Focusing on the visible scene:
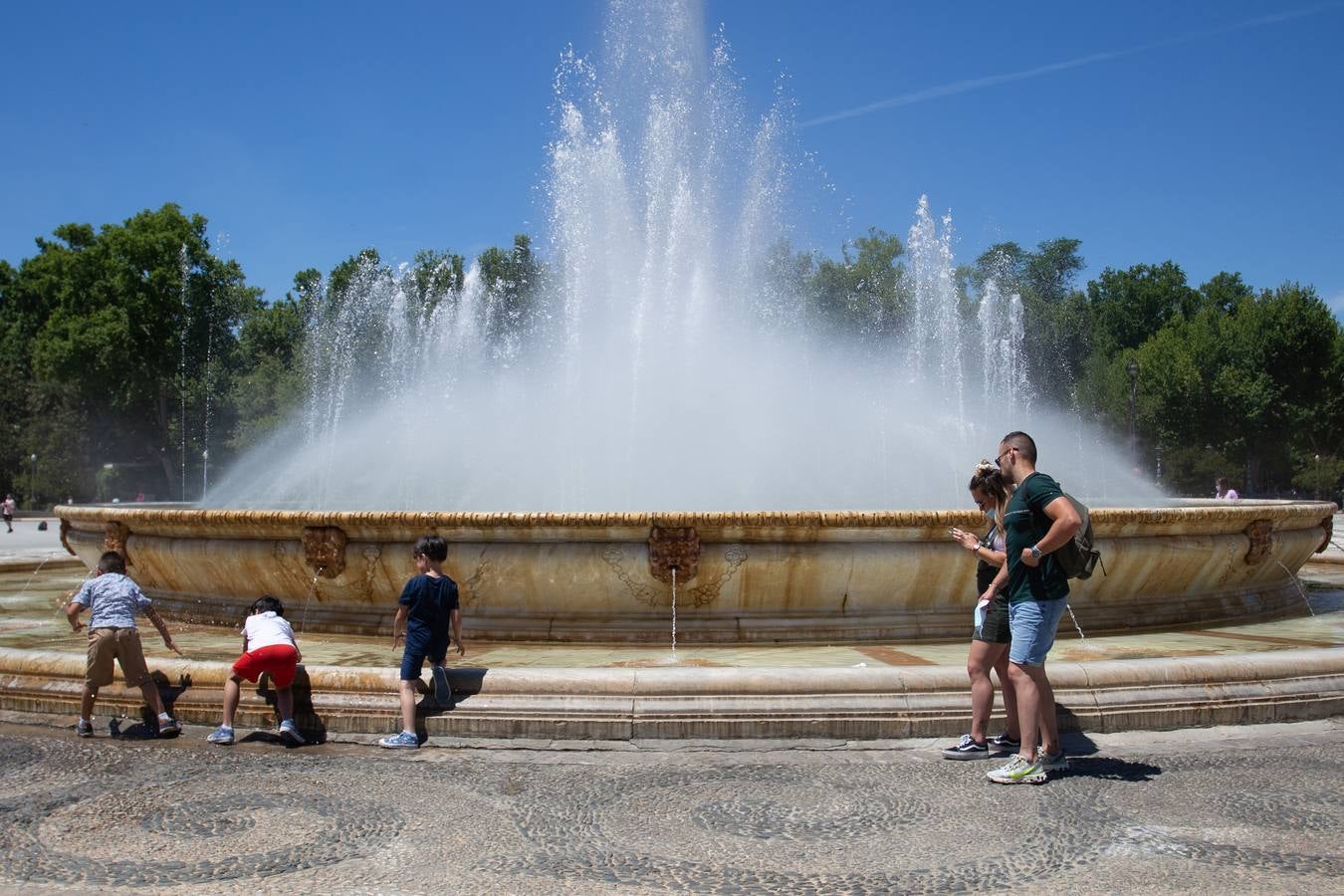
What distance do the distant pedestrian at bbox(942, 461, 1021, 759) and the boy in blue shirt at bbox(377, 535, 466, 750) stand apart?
2.42 meters

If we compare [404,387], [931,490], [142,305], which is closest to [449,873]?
[931,490]

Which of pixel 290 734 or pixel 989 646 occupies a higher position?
pixel 989 646

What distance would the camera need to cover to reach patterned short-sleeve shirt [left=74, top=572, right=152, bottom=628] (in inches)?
217

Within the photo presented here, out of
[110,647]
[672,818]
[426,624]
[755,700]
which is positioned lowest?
[672,818]

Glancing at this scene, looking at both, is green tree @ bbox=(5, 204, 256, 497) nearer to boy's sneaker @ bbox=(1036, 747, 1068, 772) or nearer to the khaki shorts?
the khaki shorts

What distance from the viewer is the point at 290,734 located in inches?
205

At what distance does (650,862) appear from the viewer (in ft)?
11.9

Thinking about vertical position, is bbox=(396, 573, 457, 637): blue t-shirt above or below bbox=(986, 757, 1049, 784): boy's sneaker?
above

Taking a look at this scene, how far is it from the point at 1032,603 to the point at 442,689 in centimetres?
281

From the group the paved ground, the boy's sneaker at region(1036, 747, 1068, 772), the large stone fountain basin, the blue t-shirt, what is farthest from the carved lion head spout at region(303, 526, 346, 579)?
the paved ground

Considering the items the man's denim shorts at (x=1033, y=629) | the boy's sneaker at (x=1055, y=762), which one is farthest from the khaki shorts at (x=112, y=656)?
the boy's sneaker at (x=1055, y=762)

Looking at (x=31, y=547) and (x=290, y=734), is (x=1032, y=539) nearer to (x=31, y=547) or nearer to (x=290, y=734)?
(x=290, y=734)

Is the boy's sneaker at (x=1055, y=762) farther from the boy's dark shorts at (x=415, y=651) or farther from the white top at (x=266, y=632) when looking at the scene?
the white top at (x=266, y=632)

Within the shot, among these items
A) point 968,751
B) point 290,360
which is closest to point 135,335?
point 290,360
